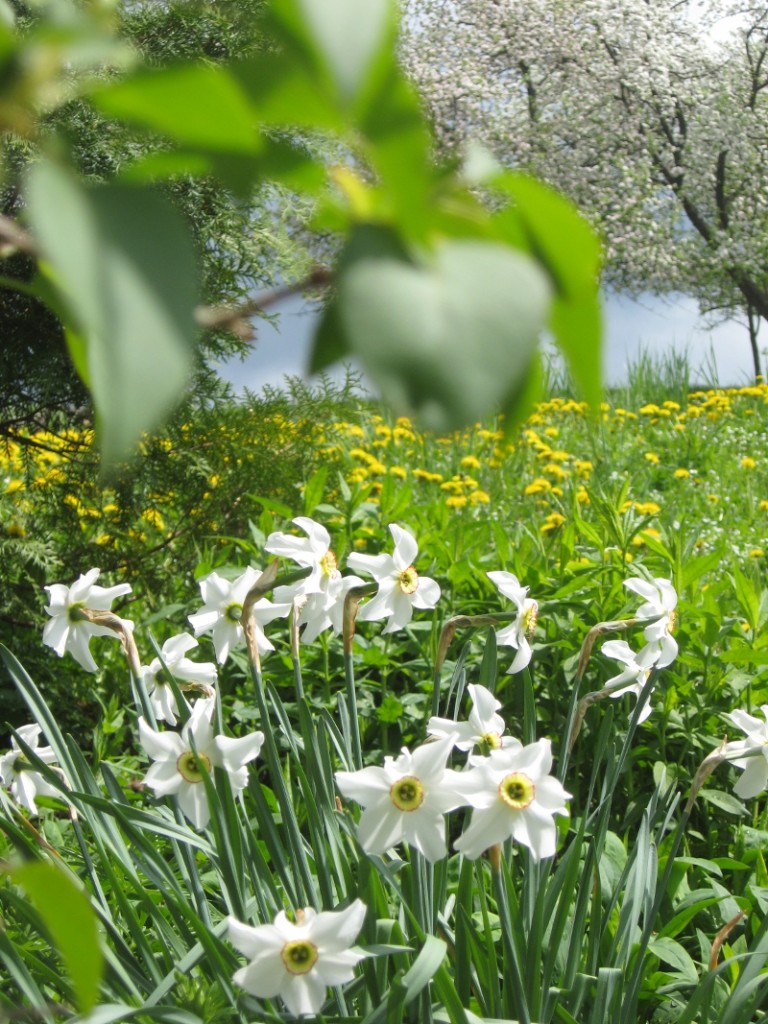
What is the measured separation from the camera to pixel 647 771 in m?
2.28

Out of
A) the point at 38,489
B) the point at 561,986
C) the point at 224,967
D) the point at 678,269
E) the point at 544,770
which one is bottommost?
the point at 561,986

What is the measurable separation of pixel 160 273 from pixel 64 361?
3103 millimetres

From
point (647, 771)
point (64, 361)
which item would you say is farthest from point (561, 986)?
point (64, 361)

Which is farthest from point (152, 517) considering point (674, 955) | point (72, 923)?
point (72, 923)

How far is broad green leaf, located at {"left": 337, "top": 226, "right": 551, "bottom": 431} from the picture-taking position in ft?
0.66

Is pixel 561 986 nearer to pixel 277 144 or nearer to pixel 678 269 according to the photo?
pixel 277 144

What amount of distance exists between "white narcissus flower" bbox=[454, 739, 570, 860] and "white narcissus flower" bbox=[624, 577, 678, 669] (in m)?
0.43

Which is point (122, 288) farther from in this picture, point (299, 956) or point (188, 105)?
point (299, 956)

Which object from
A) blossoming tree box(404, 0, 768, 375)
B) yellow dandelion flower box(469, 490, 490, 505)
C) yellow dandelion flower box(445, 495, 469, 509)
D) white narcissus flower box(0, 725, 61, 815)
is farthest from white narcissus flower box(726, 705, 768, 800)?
blossoming tree box(404, 0, 768, 375)

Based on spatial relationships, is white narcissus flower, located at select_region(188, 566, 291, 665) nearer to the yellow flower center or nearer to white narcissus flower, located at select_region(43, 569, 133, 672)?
white narcissus flower, located at select_region(43, 569, 133, 672)

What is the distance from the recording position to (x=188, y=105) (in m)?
0.21

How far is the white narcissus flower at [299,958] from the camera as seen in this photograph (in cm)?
87

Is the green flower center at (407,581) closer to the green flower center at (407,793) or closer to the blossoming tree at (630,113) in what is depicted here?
the green flower center at (407,793)

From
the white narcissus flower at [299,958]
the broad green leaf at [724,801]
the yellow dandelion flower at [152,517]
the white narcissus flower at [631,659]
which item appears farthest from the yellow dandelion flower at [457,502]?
the white narcissus flower at [299,958]
